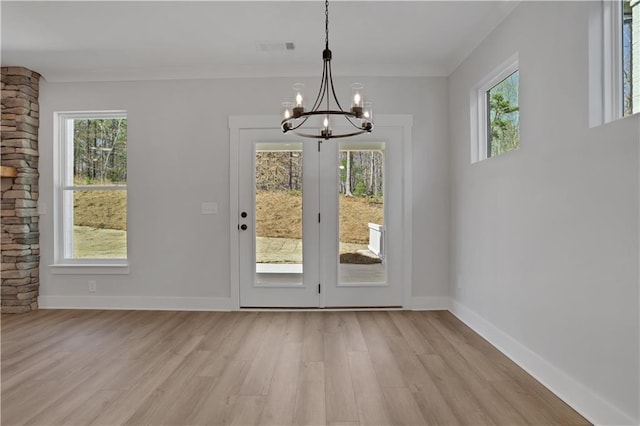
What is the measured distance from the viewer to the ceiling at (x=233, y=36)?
2.92 meters

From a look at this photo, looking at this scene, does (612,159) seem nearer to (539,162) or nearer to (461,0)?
(539,162)

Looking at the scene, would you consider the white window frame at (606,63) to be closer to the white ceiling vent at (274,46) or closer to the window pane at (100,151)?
the white ceiling vent at (274,46)

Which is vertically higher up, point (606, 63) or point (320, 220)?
point (606, 63)

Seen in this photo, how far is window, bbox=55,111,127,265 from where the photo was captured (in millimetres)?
4344

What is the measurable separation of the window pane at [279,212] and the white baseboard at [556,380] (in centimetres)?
204

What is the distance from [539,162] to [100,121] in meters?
4.62

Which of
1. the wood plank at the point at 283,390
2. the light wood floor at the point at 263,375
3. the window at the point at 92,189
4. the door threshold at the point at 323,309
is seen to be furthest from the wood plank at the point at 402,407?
the window at the point at 92,189

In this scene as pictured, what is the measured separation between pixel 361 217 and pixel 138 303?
2760 mm

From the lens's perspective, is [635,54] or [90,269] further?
[90,269]

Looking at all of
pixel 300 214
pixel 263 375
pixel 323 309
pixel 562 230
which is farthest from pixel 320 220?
pixel 562 230

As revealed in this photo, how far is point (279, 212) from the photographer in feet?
13.7

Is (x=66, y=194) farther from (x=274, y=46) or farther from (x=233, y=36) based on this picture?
(x=274, y=46)

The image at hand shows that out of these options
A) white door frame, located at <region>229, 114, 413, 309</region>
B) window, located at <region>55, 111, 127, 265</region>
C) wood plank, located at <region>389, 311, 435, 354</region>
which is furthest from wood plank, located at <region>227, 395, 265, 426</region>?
window, located at <region>55, 111, 127, 265</region>

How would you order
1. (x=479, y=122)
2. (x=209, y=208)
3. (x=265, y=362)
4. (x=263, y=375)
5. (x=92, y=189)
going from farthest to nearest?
(x=92, y=189), (x=209, y=208), (x=479, y=122), (x=265, y=362), (x=263, y=375)
